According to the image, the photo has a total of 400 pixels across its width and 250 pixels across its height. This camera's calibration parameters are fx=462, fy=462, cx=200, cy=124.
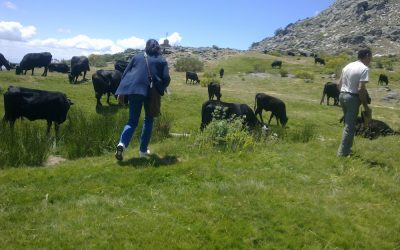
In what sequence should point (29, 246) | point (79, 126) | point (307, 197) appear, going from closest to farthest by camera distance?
point (29, 246) → point (307, 197) → point (79, 126)

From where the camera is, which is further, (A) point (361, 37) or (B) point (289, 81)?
(A) point (361, 37)

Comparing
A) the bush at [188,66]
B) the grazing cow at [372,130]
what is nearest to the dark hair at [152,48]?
the grazing cow at [372,130]

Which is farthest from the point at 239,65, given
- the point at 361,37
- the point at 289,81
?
the point at 361,37

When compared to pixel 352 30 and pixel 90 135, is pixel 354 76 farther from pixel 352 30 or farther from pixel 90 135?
pixel 352 30

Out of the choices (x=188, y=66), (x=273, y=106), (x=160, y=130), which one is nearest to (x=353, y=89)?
(x=160, y=130)

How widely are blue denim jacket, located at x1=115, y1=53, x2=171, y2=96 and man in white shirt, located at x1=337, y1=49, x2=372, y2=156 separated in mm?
3615

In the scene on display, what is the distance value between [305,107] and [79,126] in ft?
54.6

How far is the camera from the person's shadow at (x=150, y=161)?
8359mm

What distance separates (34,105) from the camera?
536 inches

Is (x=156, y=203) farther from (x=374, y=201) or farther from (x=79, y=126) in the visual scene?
(x=79, y=126)

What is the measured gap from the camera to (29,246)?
17.6 ft

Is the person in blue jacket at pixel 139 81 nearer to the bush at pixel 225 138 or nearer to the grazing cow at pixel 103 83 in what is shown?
the bush at pixel 225 138

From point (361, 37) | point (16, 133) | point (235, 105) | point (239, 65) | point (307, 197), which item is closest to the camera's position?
point (307, 197)

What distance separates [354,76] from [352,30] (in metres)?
110
